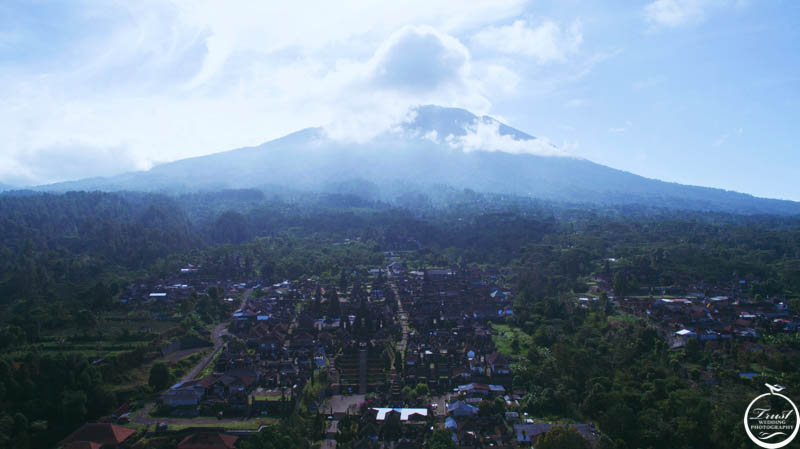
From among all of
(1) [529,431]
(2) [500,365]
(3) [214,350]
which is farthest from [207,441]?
(2) [500,365]

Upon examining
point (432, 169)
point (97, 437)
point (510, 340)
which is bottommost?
point (97, 437)

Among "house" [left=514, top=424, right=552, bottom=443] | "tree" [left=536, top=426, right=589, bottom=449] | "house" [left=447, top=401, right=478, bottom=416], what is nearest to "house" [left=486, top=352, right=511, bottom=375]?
"house" [left=447, top=401, right=478, bottom=416]

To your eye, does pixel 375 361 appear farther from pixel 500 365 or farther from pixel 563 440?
pixel 563 440

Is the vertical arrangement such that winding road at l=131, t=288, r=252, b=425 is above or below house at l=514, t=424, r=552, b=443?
below

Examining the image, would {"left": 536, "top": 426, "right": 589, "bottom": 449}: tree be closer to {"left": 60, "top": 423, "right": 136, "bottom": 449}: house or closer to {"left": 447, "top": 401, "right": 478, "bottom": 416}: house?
{"left": 447, "top": 401, "right": 478, "bottom": 416}: house

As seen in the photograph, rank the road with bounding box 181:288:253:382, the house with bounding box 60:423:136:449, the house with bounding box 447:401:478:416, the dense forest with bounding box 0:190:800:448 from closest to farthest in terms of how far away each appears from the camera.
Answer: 1. the house with bounding box 60:423:136:449
2. the dense forest with bounding box 0:190:800:448
3. the house with bounding box 447:401:478:416
4. the road with bounding box 181:288:253:382

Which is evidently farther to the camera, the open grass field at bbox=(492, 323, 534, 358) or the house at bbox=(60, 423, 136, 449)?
the open grass field at bbox=(492, 323, 534, 358)

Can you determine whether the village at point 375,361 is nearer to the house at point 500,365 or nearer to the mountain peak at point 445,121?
the house at point 500,365

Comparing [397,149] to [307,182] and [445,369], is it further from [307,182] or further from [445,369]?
[445,369]
